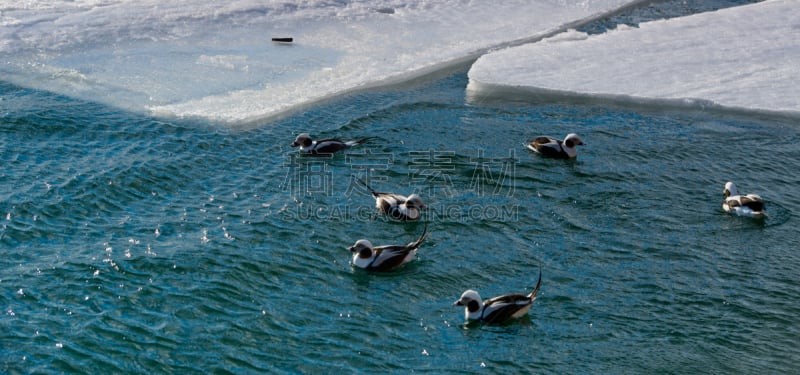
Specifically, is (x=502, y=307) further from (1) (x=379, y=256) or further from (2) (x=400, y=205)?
(2) (x=400, y=205)

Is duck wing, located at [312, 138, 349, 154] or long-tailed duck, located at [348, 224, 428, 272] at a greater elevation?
duck wing, located at [312, 138, 349, 154]

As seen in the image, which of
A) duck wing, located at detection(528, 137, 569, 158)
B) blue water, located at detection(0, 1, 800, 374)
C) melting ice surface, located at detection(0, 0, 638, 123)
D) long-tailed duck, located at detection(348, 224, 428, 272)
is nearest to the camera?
blue water, located at detection(0, 1, 800, 374)

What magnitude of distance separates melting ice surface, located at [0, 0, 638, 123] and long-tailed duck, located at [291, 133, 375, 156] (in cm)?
180

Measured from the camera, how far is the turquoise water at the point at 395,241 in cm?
882

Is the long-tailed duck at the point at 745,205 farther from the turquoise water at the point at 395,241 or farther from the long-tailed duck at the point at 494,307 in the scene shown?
the long-tailed duck at the point at 494,307

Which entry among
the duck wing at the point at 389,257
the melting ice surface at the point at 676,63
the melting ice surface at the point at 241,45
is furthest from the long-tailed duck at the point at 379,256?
the melting ice surface at the point at 676,63

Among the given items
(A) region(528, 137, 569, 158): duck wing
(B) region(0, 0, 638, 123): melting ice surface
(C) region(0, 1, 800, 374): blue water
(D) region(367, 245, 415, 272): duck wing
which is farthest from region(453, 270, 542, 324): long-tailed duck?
(B) region(0, 0, 638, 123): melting ice surface

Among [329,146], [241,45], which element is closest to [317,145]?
[329,146]

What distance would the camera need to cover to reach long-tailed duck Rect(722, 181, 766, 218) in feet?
39.1

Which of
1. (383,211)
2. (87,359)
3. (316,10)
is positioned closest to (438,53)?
(316,10)

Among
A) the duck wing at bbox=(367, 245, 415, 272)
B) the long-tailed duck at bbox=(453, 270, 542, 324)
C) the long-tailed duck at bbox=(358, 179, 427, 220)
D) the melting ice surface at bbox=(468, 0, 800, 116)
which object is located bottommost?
the long-tailed duck at bbox=(453, 270, 542, 324)

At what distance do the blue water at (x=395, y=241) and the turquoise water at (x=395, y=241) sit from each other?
0.04 meters

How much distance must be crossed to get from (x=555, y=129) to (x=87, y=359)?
9.99m

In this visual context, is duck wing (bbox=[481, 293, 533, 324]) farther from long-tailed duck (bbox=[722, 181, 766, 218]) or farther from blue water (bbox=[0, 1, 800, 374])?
long-tailed duck (bbox=[722, 181, 766, 218])
